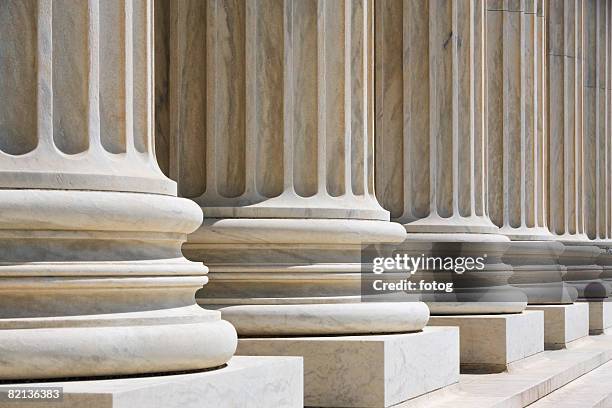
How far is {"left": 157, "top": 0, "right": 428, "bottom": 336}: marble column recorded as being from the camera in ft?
143

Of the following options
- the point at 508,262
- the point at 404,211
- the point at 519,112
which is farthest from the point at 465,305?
the point at 519,112

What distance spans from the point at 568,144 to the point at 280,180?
58513 mm

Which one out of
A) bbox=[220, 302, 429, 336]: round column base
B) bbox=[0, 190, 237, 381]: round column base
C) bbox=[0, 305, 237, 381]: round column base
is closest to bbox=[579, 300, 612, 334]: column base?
bbox=[220, 302, 429, 336]: round column base

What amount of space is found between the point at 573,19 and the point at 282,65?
59.3 meters

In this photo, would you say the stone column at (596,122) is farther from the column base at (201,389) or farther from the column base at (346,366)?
the column base at (201,389)

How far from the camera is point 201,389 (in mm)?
29656

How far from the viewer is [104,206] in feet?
97.7

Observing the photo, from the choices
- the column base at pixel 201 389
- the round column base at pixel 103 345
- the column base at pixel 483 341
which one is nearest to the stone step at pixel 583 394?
the column base at pixel 483 341

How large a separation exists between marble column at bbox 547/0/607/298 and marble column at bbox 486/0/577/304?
13.8 meters

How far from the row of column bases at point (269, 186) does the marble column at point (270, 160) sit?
68mm

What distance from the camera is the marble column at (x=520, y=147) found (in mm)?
78062

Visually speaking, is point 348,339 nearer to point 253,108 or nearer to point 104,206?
point 253,108

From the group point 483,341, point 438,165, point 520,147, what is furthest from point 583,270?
point 483,341

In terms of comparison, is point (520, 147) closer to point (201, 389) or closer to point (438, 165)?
point (438, 165)
